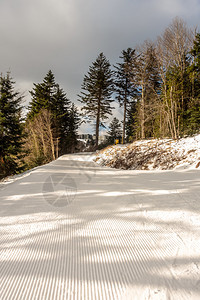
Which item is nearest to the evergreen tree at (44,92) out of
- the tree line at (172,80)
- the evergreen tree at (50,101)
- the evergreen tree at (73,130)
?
the evergreen tree at (50,101)

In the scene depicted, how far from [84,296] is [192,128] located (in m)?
8.96

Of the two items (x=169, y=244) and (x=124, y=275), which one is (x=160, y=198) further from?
(x=124, y=275)

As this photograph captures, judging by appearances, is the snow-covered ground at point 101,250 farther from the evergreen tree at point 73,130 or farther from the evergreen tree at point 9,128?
the evergreen tree at point 73,130

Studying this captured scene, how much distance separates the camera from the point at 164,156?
6922 millimetres

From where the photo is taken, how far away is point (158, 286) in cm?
85

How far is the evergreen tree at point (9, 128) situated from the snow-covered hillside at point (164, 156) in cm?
647

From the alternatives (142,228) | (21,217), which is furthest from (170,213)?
(21,217)

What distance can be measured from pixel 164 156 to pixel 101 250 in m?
6.47

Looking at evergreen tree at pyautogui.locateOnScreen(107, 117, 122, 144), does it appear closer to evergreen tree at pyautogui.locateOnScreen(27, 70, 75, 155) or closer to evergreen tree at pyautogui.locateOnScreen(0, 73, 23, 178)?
evergreen tree at pyautogui.locateOnScreen(27, 70, 75, 155)

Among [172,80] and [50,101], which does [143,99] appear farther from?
[50,101]

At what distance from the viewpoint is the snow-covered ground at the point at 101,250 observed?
2.77 feet

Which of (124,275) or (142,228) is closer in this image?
(124,275)

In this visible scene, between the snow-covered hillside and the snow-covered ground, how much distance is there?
13.6 ft

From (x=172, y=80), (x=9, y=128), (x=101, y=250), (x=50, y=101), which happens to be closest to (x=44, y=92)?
(x=50, y=101)
